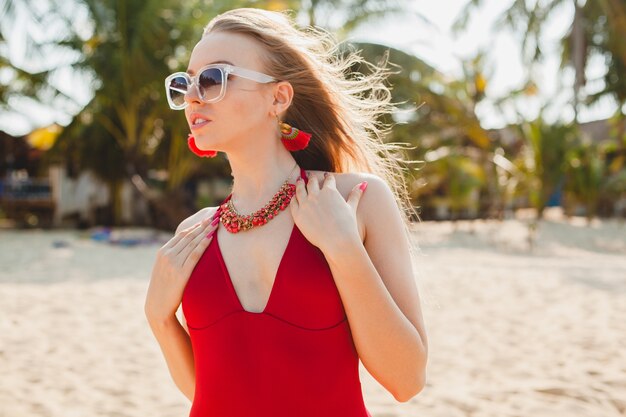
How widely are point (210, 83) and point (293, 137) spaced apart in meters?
0.23

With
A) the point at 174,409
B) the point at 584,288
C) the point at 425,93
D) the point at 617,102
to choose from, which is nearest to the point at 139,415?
the point at 174,409

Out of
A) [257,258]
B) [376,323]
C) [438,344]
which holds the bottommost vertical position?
[438,344]

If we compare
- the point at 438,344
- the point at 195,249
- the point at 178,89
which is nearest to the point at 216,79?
the point at 178,89

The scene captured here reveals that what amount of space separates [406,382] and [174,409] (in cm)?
247

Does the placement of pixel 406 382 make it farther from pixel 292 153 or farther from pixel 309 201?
pixel 292 153

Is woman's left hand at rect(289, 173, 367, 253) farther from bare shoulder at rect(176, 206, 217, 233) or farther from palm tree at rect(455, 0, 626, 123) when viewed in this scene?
palm tree at rect(455, 0, 626, 123)

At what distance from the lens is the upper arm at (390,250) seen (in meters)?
1.21

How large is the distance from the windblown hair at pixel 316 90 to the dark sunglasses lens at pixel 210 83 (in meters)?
0.12

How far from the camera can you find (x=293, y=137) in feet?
4.42

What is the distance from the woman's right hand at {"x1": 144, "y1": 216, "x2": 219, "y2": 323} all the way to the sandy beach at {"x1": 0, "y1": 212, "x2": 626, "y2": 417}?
0.63m

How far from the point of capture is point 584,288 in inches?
288

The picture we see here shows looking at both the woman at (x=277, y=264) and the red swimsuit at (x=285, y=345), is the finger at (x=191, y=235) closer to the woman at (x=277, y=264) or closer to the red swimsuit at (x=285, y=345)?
the woman at (x=277, y=264)

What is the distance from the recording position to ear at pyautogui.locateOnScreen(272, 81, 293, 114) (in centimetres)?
131

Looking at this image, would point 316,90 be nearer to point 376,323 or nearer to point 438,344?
point 376,323
